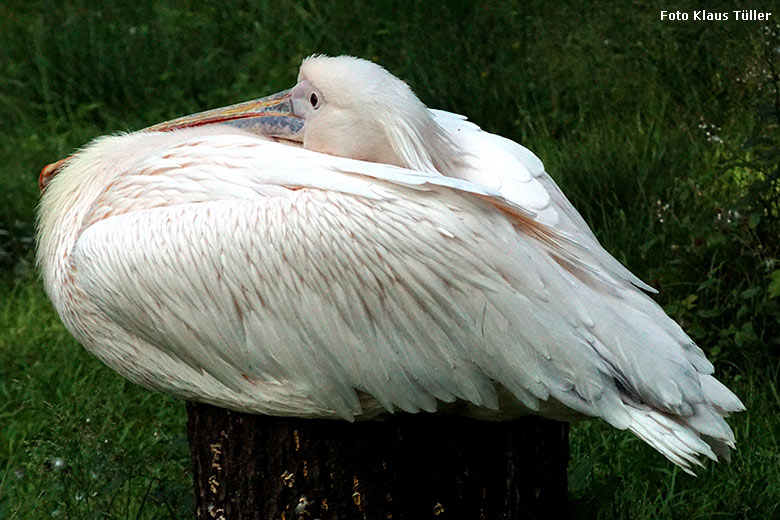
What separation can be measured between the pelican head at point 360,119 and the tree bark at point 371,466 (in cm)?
64

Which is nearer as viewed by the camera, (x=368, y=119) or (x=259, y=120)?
(x=368, y=119)

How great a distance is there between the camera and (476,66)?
5.89m

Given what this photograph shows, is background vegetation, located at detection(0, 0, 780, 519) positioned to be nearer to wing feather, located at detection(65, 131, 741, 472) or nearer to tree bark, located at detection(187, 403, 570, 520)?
tree bark, located at detection(187, 403, 570, 520)

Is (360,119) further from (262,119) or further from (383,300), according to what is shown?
(383,300)

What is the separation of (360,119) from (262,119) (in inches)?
15.2

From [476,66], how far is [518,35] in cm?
42

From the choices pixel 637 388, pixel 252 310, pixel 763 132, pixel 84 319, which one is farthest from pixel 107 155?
pixel 763 132

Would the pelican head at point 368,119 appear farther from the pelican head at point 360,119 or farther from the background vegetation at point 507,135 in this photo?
the background vegetation at point 507,135

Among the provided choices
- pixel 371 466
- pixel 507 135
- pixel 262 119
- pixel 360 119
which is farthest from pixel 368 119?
pixel 507 135

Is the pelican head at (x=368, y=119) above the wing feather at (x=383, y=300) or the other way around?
Answer: above

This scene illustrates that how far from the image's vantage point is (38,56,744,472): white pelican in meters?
2.62

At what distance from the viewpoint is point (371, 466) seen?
2.86 metres

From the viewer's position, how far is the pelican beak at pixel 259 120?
313cm

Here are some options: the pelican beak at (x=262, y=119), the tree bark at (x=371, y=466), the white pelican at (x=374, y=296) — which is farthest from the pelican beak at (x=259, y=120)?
the tree bark at (x=371, y=466)
